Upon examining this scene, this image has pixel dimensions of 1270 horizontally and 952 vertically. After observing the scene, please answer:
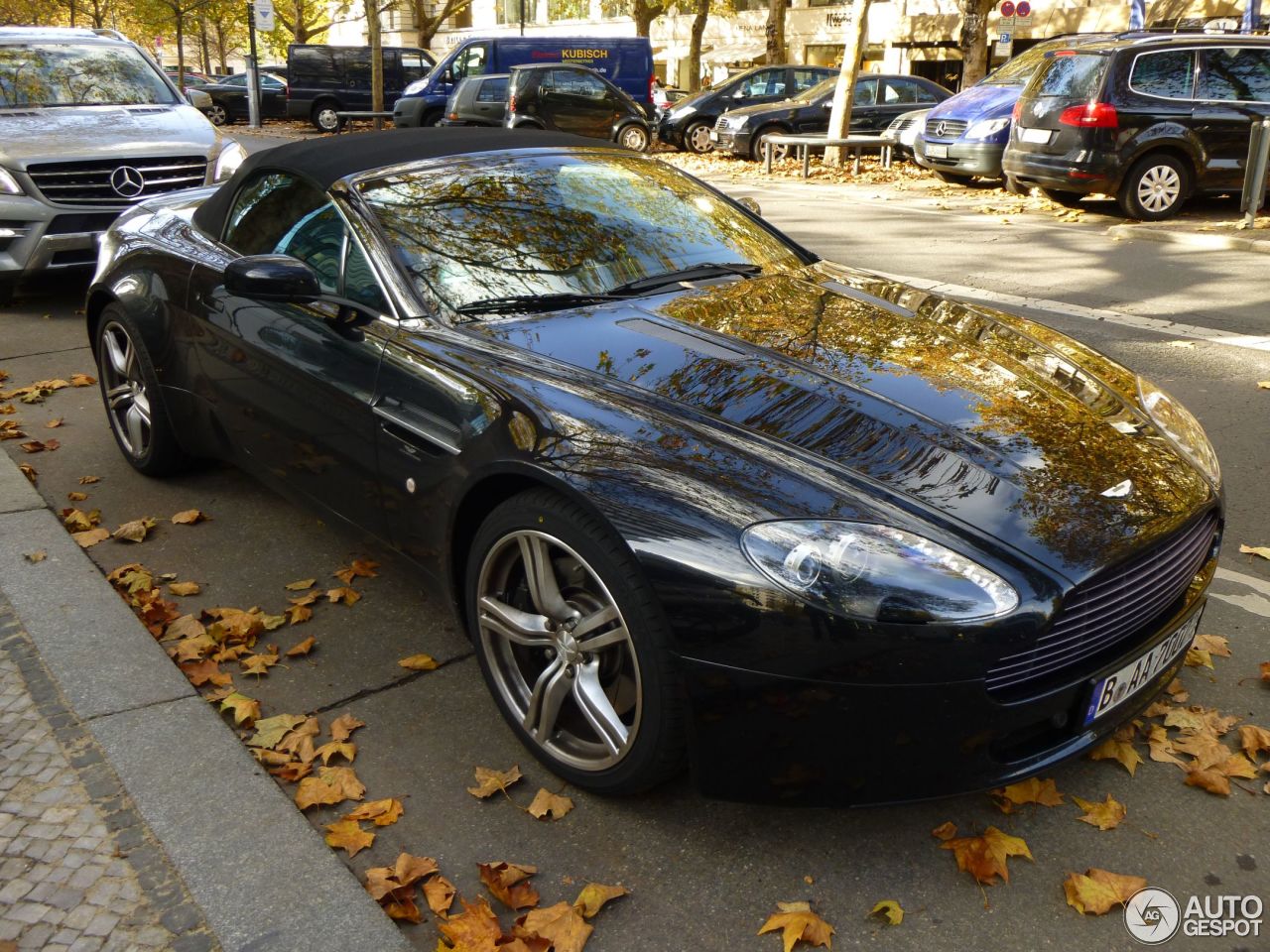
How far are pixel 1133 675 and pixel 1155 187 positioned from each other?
1089 centimetres

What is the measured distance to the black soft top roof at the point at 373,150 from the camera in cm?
397

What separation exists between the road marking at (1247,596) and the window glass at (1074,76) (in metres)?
9.32

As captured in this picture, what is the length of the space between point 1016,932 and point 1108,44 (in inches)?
467

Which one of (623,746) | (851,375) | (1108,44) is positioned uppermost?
(1108,44)

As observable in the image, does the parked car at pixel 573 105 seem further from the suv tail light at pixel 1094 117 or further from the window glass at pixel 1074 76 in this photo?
the suv tail light at pixel 1094 117

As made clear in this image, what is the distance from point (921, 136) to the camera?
627 inches

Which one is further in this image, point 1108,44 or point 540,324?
point 1108,44

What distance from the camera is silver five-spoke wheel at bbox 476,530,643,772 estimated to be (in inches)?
107

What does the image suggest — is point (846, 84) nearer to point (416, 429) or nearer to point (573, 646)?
point (416, 429)

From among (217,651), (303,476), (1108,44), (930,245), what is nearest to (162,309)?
(303,476)

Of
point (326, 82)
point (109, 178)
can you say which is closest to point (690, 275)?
point (109, 178)

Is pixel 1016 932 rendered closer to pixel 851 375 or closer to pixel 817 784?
pixel 817 784

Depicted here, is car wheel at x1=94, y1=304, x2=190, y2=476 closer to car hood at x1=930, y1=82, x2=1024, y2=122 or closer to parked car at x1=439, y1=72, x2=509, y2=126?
car hood at x1=930, y1=82, x2=1024, y2=122

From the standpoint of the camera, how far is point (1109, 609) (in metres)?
2.52
